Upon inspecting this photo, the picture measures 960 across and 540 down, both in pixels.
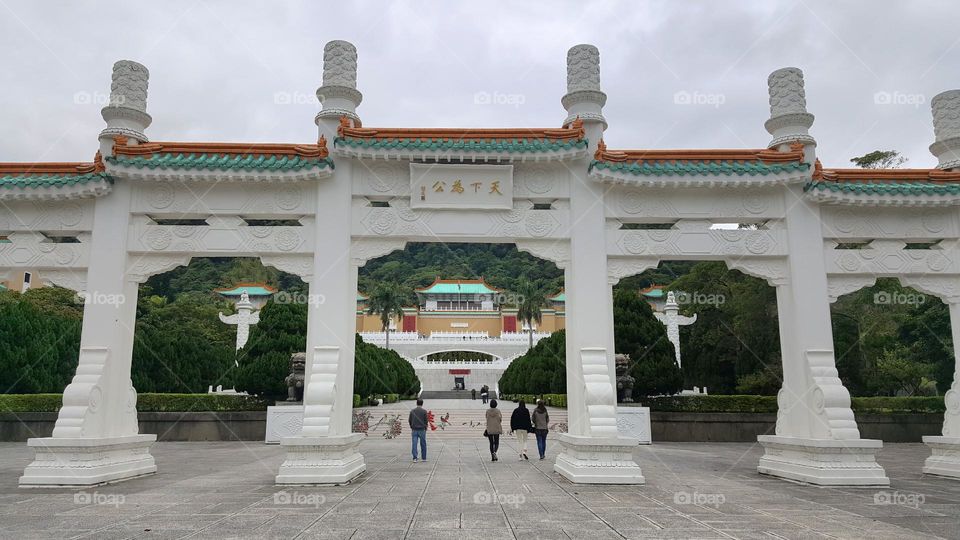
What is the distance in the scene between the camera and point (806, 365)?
915 centimetres

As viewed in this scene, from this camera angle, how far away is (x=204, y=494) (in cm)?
736

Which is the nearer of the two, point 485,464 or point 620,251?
point 620,251

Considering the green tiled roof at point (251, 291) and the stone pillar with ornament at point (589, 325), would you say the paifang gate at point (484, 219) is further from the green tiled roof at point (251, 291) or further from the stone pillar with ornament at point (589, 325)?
the green tiled roof at point (251, 291)

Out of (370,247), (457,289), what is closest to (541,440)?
(370,247)

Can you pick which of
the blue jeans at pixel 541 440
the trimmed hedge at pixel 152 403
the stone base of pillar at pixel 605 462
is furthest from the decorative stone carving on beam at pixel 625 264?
the trimmed hedge at pixel 152 403

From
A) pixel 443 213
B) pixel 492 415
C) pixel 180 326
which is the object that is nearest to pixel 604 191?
pixel 443 213

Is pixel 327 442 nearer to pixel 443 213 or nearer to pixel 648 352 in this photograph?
pixel 443 213

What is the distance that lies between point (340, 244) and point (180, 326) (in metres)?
31.2

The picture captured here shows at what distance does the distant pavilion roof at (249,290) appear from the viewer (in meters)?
57.2

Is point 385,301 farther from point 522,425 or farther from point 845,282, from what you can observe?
point 845,282

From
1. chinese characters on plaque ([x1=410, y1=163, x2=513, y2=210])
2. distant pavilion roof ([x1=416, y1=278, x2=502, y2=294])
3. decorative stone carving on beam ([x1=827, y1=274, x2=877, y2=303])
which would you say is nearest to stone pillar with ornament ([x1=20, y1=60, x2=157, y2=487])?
chinese characters on plaque ([x1=410, y1=163, x2=513, y2=210])

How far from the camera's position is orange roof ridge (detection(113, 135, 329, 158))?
9125mm

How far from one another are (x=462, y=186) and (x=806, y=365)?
5854mm

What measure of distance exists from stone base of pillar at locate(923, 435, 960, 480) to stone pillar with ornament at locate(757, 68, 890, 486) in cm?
137
